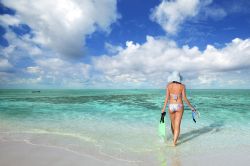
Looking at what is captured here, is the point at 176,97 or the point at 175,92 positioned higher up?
the point at 175,92

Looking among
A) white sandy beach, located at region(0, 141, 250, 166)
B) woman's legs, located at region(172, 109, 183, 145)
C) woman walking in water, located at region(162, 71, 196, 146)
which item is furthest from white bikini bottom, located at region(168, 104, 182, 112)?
white sandy beach, located at region(0, 141, 250, 166)

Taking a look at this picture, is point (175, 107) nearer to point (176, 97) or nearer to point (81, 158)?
point (176, 97)

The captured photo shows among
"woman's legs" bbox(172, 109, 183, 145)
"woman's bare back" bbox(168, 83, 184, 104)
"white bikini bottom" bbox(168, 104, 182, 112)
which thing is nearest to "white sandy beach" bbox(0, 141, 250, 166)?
"woman's legs" bbox(172, 109, 183, 145)

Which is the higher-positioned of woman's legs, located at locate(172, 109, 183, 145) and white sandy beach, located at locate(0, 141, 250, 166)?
woman's legs, located at locate(172, 109, 183, 145)

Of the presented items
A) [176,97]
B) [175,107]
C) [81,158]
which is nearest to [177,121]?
[175,107]

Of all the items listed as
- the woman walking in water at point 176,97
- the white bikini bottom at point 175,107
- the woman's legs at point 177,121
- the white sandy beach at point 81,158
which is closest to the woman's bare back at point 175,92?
the woman walking in water at point 176,97

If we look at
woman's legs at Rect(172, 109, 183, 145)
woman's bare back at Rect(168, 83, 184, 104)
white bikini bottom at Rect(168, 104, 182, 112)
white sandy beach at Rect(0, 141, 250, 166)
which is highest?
woman's bare back at Rect(168, 83, 184, 104)

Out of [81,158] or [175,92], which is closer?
[81,158]

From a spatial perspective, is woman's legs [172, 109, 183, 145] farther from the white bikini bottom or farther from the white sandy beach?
the white sandy beach

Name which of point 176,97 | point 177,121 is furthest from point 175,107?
point 177,121

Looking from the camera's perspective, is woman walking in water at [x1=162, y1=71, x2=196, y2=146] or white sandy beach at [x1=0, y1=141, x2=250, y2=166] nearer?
white sandy beach at [x1=0, y1=141, x2=250, y2=166]

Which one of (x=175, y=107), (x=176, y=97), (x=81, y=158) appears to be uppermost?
(x=176, y=97)

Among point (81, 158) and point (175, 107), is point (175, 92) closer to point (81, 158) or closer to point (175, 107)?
point (175, 107)

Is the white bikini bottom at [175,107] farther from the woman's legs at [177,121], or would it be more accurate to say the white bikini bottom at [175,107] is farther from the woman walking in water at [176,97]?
the woman's legs at [177,121]
